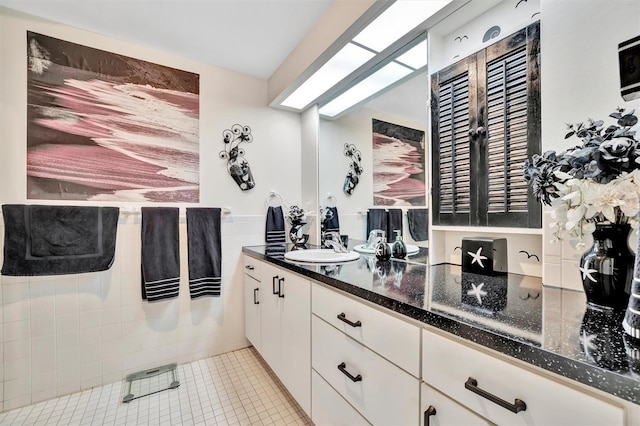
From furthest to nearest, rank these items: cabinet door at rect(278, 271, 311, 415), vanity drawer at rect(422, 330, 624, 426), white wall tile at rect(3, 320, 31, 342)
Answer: white wall tile at rect(3, 320, 31, 342) < cabinet door at rect(278, 271, 311, 415) < vanity drawer at rect(422, 330, 624, 426)

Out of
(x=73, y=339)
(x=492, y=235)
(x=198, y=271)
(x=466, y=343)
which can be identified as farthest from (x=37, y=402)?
(x=492, y=235)

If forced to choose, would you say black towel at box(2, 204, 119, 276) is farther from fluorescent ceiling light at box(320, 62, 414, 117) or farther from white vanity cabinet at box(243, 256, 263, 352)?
fluorescent ceiling light at box(320, 62, 414, 117)

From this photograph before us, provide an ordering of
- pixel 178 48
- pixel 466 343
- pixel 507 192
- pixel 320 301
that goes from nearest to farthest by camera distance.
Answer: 1. pixel 466 343
2. pixel 507 192
3. pixel 320 301
4. pixel 178 48

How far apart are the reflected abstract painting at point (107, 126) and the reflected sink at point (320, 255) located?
98 centimetres

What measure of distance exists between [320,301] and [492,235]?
87 centimetres

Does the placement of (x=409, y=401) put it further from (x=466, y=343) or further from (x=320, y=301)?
(x=320, y=301)

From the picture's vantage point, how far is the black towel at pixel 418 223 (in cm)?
150

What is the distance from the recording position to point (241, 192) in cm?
234

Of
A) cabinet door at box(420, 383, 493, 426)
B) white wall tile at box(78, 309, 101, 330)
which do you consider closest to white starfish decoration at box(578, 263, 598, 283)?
cabinet door at box(420, 383, 493, 426)

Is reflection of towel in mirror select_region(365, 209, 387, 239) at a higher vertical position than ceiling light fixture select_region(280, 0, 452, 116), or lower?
lower

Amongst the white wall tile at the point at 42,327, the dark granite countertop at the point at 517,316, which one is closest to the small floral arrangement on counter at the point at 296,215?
the dark granite countertop at the point at 517,316

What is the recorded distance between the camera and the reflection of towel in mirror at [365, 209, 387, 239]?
70.8 inches

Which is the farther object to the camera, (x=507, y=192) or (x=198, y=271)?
(x=198, y=271)

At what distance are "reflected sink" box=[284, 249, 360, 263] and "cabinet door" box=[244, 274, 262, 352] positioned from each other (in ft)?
1.39
